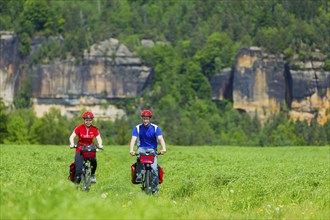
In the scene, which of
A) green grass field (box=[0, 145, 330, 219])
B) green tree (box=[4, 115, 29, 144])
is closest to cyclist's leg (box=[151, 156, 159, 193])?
green grass field (box=[0, 145, 330, 219])

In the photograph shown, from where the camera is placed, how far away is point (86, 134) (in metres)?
20.4

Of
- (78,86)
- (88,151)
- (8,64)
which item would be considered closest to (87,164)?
(88,151)

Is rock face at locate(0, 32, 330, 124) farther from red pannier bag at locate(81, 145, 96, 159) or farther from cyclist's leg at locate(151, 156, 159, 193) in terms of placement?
cyclist's leg at locate(151, 156, 159, 193)

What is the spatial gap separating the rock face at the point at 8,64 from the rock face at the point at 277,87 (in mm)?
51262

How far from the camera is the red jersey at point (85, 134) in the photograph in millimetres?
20328

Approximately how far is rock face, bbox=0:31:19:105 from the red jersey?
170 m

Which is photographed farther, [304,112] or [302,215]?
[304,112]

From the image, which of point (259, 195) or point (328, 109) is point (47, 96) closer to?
point (328, 109)

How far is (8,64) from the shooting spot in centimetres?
19175

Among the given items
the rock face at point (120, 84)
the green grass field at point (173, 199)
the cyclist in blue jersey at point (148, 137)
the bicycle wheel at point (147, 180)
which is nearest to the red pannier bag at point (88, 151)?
the green grass field at point (173, 199)

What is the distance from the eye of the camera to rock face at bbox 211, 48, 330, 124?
187500mm

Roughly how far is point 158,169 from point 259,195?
2708 mm

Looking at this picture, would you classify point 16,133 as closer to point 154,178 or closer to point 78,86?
point 154,178

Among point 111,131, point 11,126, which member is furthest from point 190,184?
point 111,131
